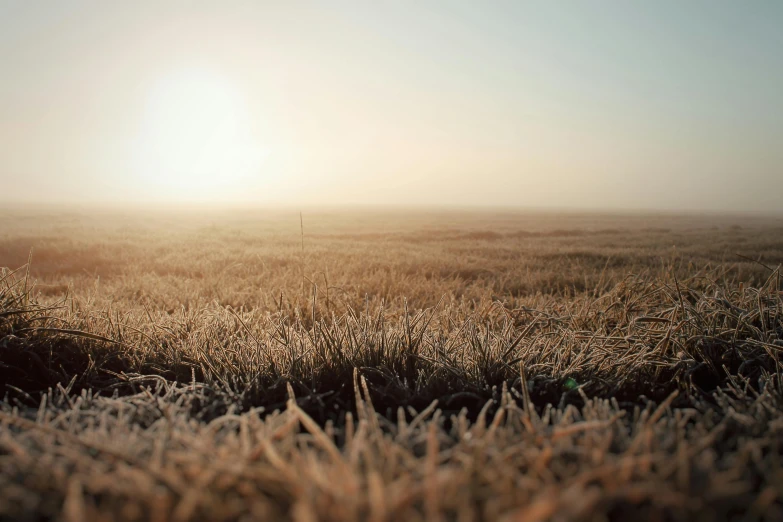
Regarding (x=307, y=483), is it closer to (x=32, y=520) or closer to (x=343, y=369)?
(x=32, y=520)

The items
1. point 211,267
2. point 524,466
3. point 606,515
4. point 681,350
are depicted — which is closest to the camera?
point 606,515

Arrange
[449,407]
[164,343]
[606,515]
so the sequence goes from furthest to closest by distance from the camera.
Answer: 1. [164,343]
2. [449,407]
3. [606,515]

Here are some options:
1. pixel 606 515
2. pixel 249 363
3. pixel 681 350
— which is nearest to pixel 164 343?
pixel 249 363

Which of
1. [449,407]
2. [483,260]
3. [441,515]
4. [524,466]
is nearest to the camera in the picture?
[441,515]

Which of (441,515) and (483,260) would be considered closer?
(441,515)

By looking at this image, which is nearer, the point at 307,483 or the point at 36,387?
the point at 307,483

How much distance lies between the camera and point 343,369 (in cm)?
193

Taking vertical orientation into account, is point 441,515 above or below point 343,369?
above

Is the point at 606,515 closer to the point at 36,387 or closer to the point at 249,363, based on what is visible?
the point at 249,363

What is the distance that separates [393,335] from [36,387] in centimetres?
160

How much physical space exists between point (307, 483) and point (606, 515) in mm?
585

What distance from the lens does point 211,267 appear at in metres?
7.76

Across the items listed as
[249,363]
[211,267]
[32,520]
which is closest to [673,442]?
[32,520]

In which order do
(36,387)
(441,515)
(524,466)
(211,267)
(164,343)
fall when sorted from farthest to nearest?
(211,267), (164,343), (36,387), (524,466), (441,515)
